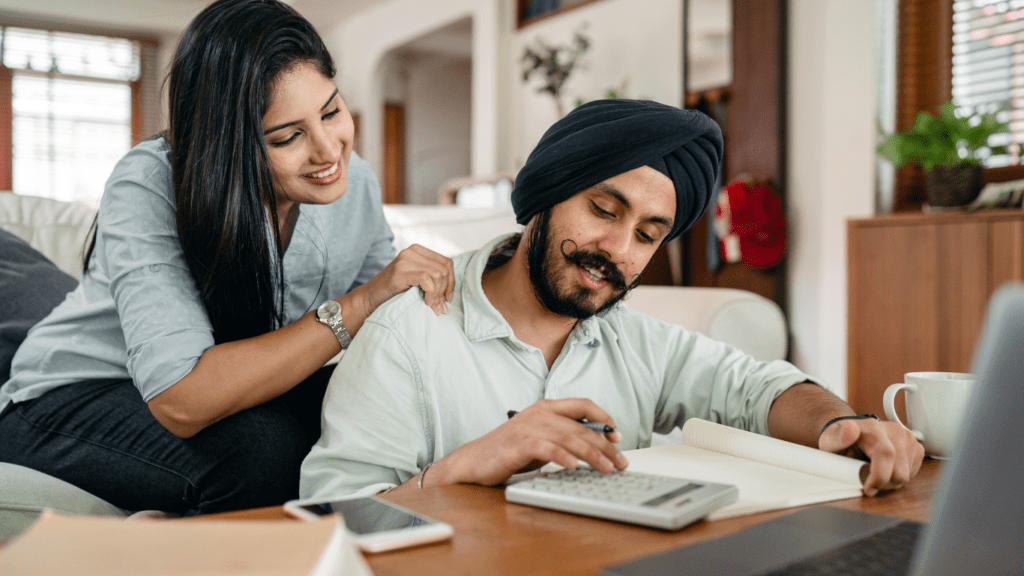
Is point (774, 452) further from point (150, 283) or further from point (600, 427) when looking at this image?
point (150, 283)

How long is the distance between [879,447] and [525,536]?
413 millimetres

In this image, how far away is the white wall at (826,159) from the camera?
343cm

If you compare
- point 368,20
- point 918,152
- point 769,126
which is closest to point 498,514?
point 918,152

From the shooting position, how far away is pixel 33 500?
1192mm

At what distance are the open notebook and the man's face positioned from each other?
0.84 feet

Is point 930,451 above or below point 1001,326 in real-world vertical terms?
below

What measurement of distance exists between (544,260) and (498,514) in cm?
53

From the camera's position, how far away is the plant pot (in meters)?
2.88

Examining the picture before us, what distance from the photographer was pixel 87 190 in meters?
7.36

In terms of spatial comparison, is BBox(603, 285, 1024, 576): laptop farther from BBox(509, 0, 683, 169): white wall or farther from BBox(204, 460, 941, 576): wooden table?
BBox(509, 0, 683, 169): white wall

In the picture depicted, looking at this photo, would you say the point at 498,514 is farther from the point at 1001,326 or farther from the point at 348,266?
the point at 348,266

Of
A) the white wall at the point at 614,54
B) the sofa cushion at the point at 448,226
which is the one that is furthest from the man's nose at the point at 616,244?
the white wall at the point at 614,54

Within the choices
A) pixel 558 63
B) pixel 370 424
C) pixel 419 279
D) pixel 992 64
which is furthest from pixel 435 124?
pixel 370 424

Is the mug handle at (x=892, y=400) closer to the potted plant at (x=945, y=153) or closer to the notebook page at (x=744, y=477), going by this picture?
the notebook page at (x=744, y=477)
